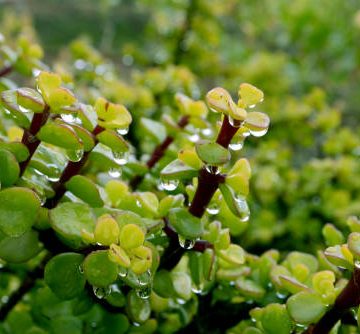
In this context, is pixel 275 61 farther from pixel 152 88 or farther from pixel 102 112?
pixel 102 112

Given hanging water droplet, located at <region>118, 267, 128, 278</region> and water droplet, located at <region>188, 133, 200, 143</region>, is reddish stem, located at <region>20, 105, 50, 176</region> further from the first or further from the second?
water droplet, located at <region>188, 133, 200, 143</region>

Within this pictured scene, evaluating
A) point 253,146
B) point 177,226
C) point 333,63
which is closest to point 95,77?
point 253,146

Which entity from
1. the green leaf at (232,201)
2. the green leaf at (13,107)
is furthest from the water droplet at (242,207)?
the green leaf at (13,107)

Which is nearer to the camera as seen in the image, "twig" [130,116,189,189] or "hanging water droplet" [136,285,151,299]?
"hanging water droplet" [136,285,151,299]

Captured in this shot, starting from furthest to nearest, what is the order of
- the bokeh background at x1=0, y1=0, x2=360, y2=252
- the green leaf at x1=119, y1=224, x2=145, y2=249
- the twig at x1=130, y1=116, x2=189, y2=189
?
the bokeh background at x1=0, y1=0, x2=360, y2=252 → the twig at x1=130, y1=116, x2=189, y2=189 → the green leaf at x1=119, y1=224, x2=145, y2=249

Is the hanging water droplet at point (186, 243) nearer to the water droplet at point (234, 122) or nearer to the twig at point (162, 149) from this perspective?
the water droplet at point (234, 122)

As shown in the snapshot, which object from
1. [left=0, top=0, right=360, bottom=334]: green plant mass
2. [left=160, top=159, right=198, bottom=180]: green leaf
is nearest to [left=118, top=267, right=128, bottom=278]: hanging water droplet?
[left=0, top=0, right=360, bottom=334]: green plant mass

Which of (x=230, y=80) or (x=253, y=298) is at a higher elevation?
(x=253, y=298)
